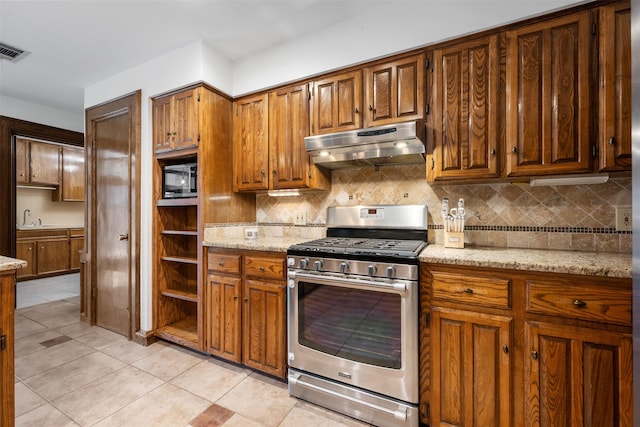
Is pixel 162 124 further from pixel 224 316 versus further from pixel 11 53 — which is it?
pixel 224 316

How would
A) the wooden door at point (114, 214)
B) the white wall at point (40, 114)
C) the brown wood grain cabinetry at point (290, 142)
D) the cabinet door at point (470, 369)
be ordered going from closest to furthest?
1. the cabinet door at point (470, 369)
2. the brown wood grain cabinetry at point (290, 142)
3. the wooden door at point (114, 214)
4. the white wall at point (40, 114)

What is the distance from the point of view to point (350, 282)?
173 centimetres

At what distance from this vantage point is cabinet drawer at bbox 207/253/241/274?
223 centimetres

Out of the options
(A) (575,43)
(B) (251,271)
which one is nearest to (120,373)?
(B) (251,271)

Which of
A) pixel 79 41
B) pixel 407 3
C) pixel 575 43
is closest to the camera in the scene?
pixel 575 43

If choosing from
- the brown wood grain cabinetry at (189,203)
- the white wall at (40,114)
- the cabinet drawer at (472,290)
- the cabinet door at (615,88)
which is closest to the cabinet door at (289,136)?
the brown wood grain cabinetry at (189,203)

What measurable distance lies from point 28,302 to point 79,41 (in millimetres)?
3509

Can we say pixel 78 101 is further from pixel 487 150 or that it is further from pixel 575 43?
pixel 575 43

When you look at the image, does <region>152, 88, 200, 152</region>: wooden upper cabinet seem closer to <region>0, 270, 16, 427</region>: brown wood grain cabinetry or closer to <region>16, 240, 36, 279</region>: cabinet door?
<region>0, 270, 16, 427</region>: brown wood grain cabinetry

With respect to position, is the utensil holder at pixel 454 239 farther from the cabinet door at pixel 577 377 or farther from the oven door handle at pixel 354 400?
the oven door handle at pixel 354 400

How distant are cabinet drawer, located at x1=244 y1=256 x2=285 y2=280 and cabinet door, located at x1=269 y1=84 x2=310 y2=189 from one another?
2.28 ft

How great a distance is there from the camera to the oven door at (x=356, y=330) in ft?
5.22

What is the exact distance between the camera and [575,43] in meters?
1.59

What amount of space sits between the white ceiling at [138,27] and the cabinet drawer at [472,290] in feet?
6.31
